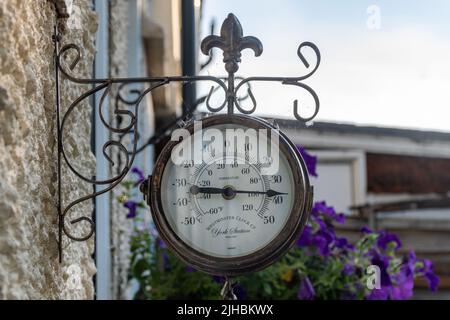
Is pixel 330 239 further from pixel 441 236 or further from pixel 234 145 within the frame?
pixel 441 236

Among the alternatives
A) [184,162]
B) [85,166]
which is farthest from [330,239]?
[184,162]

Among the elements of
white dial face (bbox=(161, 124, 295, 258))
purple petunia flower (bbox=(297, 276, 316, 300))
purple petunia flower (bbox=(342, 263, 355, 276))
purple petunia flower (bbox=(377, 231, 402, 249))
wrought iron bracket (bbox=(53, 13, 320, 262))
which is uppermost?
wrought iron bracket (bbox=(53, 13, 320, 262))

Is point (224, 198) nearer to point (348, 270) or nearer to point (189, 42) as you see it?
point (348, 270)

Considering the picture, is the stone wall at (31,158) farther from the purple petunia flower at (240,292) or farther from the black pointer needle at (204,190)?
the purple petunia flower at (240,292)

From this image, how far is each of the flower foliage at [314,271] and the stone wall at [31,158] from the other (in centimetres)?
149

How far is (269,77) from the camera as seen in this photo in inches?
81.0

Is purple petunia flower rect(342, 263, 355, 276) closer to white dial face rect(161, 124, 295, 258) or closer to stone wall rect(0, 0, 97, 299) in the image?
stone wall rect(0, 0, 97, 299)

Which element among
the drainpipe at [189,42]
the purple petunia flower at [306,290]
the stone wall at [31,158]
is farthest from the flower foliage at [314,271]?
the drainpipe at [189,42]

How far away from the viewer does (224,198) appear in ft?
6.66

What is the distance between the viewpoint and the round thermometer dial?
2.01m

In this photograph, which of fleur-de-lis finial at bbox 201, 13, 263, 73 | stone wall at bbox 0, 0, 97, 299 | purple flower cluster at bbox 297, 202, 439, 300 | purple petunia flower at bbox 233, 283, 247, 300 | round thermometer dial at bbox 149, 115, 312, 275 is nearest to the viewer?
stone wall at bbox 0, 0, 97, 299

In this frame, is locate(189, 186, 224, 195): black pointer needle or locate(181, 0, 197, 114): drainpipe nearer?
locate(189, 186, 224, 195): black pointer needle

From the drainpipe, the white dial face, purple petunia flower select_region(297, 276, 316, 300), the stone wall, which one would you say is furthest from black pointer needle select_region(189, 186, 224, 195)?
the drainpipe
